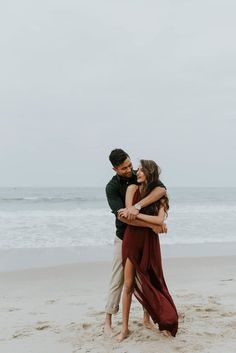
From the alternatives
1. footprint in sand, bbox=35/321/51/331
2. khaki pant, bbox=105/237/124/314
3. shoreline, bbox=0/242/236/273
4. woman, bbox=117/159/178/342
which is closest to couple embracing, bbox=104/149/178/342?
woman, bbox=117/159/178/342

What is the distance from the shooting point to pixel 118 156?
394 centimetres

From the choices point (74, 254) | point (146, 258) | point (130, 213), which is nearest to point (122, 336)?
point (146, 258)

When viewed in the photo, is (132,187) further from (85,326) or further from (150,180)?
(85,326)

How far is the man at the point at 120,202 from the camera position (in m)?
3.85

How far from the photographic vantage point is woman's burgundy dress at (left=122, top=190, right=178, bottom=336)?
3.96m

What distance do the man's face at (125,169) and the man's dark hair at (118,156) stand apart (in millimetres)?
33

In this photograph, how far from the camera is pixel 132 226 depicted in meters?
3.97

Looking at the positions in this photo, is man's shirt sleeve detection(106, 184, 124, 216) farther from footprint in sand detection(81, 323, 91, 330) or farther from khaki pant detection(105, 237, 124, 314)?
footprint in sand detection(81, 323, 91, 330)

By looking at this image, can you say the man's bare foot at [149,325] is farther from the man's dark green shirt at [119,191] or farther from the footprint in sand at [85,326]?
the man's dark green shirt at [119,191]

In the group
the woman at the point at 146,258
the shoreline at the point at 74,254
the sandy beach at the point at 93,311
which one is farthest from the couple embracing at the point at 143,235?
the shoreline at the point at 74,254

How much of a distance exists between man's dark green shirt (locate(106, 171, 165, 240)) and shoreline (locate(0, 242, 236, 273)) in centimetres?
471

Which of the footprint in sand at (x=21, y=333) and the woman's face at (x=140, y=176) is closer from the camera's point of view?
the woman's face at (x=140, y=176)

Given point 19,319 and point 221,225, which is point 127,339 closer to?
point 19,319

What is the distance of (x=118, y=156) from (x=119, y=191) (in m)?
0.38
